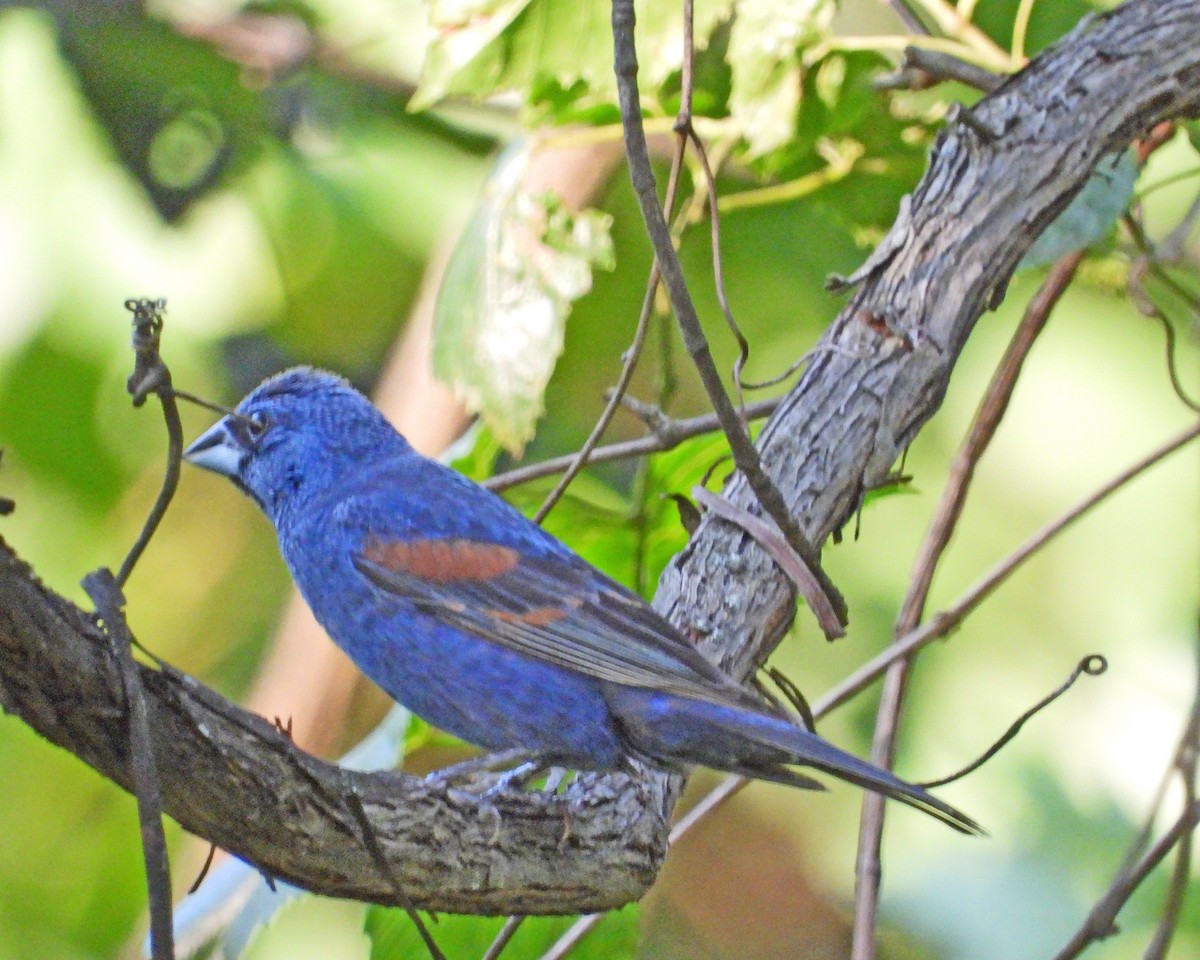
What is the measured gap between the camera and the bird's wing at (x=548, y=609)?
2.30 meters

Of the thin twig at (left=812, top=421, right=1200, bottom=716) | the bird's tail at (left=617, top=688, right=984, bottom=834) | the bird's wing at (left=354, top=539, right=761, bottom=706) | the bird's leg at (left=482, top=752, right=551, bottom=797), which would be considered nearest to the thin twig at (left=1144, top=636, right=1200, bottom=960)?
the thin twig at (left=812, top=421, right=1200, bottom=716)

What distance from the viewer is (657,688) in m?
2.30

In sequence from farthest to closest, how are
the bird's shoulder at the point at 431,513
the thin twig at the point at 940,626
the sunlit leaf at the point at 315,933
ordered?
the sunlit leaf at the point at 315,933 → the thin twig at the point at 940,626 → the bird's shoulder at the point at 431,513

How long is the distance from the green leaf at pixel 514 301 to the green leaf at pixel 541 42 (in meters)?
0.32

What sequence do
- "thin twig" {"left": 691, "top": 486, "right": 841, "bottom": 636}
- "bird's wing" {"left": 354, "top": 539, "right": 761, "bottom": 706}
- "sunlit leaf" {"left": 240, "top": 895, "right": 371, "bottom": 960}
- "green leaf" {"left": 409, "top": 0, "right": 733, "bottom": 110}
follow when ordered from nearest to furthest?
"bird's wing" {"left": 354, "top": 539, "right": 761, "bottom": 706}
"thin twig" {"left": 691, "top": 486, "right": 841, "bottom": 636}
"green leaf" {"left": 409, "top": 0, "right": 733, "bottom": 110}
"sunlit leaf" {"left": 240, "top": 895, "right": 371, "bottom": 960}

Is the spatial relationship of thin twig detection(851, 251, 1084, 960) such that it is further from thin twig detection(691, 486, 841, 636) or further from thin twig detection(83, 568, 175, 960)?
thin twig detection(83, 568, 175, 960)

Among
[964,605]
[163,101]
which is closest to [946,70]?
[964,605]

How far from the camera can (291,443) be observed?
116 inches

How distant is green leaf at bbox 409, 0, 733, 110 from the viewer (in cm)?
313

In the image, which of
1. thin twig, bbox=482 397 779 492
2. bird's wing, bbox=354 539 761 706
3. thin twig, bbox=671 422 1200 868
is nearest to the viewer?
bird's wing, bbox=354 539 761 706

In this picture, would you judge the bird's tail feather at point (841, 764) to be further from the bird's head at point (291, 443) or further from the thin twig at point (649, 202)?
the bird's head at point (291, 443)

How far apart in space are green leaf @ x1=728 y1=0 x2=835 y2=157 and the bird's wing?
136cm

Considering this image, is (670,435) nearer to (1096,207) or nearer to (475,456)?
(475,456)

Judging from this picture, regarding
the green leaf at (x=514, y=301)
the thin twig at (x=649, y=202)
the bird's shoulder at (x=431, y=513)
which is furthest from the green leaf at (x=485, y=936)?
the thin twig at (x=649, y=202)
